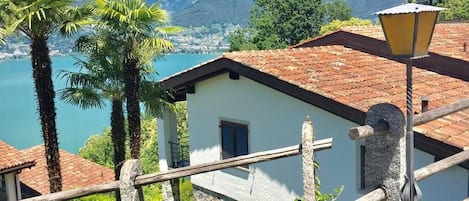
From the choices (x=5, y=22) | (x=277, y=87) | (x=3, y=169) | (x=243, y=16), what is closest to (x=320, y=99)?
(x=277, y=87)

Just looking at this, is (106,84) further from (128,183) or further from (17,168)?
(128,183)

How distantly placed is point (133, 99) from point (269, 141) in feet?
13.4

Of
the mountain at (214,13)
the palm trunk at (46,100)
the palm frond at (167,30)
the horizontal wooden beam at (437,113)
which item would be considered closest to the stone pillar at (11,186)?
the palm trunk at (46,100)

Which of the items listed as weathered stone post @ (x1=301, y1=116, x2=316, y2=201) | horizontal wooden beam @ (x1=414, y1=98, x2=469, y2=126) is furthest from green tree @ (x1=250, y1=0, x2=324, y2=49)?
weathered stone post @ (x1=301, y1=116, x2=316, y2=201)

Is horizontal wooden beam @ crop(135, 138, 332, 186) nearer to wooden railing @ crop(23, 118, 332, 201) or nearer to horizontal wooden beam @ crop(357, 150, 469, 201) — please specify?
wooden railing @ crop(23, 118, 332, 201)

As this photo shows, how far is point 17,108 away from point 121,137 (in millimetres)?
83573

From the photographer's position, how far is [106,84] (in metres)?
12.8

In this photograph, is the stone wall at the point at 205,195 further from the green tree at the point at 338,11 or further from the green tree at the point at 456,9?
the green tree at the point at 338,11

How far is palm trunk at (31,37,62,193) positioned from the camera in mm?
11242

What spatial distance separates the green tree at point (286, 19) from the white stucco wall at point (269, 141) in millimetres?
31395

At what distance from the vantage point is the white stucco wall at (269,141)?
27.5ft

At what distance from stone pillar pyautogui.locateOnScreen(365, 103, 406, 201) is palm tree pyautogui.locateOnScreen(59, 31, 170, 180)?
9.99 meters

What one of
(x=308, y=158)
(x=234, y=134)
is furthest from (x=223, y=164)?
(x=234, y=134)

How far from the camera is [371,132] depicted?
2711mm
